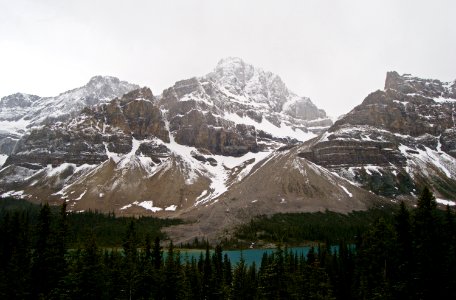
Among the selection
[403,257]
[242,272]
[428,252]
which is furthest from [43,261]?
[428,252]

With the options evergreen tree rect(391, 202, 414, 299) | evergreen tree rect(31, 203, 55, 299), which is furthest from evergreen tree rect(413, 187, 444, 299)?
evergreen tree rect(31, 203, 55, 299)

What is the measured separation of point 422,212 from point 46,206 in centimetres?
4220

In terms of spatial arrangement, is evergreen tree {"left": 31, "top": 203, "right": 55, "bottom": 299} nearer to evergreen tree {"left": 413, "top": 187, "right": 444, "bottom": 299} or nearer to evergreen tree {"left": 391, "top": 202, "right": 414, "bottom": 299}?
evergreen tree {"left": 391, "top": 202, "right": 414, "bottom": 299}

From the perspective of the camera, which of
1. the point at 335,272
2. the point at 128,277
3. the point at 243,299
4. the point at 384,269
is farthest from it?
the point at 335,272

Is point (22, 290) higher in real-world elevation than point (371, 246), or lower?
lower

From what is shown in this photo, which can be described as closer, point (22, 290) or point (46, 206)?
point (22, 290)

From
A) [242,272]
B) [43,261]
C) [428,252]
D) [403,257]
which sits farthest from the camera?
[242,272]

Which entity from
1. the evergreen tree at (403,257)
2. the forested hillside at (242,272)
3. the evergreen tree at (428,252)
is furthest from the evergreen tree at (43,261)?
the evergreen tree at (428,252)

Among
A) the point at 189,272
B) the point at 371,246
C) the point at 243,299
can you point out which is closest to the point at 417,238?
the point at 371,246

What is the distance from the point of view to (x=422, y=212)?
151 feet

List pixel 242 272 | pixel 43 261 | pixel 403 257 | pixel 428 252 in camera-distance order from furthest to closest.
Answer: pixel 242 272, pixel 43 261, pixel 403 257, pixel 428 252

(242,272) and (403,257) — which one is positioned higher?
(403,257)

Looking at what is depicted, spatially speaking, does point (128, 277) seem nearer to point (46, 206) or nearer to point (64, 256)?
point (64, 256)

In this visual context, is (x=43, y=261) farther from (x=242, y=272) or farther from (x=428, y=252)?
(x=428, y=252)
